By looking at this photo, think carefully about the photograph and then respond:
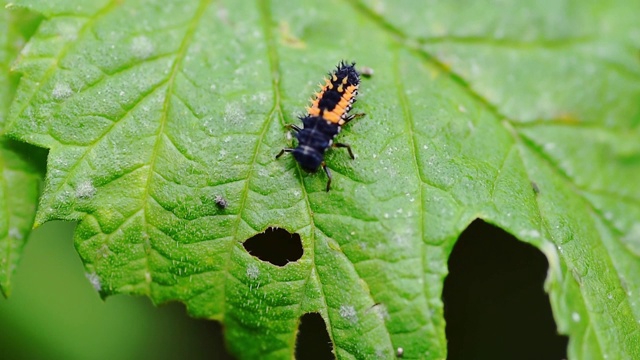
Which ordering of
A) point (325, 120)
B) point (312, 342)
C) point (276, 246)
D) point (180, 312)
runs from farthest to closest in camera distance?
point (180, 312), point (312, 342), point (325, 120), point (276, 246)

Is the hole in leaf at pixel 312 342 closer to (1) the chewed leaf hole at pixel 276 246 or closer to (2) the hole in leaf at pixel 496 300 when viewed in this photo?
(1) the chewed leaf hole at pixel 276 246

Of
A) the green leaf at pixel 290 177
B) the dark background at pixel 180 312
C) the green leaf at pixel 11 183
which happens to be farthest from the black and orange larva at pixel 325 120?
the dark background at pixel 180 312

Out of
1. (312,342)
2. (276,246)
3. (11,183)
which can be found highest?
(11,183)

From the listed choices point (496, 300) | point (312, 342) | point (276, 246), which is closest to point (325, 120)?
point (276, 246)

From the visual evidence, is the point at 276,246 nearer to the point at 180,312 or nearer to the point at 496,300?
the point at 180,312

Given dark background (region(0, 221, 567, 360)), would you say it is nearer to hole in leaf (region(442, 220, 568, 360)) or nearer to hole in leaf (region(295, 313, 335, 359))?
hole in leaf (region(442, 220, 568, 360))

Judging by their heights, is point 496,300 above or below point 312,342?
above

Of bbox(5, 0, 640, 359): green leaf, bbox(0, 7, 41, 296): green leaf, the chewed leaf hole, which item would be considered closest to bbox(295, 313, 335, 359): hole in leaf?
bbox(5, 0, 640, 359): green leaf

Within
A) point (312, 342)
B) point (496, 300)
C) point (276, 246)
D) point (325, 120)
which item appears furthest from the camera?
point (496, 300)
